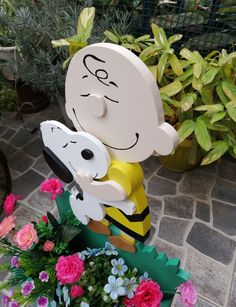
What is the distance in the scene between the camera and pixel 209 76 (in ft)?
4.54

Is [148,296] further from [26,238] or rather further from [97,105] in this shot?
[97,105]

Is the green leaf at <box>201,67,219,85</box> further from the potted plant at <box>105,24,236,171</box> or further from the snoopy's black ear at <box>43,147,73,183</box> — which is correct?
the snoopy's black ear at <box>43,147,73,183</box>

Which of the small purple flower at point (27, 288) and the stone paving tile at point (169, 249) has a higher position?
the small purple flower at point (27, 288)

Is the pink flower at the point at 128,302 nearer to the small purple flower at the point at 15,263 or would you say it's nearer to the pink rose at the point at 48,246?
the pink rose at the point at 48,246

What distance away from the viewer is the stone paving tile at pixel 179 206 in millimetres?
1697

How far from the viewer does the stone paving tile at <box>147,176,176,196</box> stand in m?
1.82

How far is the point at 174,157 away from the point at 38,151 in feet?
3.26

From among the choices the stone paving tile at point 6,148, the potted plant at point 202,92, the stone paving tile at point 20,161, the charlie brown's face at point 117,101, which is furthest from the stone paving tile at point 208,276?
the stone paving tile at point 6,148

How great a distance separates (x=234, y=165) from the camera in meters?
2.03

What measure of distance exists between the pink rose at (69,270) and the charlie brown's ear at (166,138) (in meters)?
0.50

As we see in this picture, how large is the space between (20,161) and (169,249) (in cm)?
119

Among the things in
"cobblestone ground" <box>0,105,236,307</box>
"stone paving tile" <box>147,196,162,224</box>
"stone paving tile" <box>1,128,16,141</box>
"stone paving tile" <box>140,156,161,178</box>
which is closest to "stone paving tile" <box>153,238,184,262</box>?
"cobblestone ground" <box>0,105,236,307</box>

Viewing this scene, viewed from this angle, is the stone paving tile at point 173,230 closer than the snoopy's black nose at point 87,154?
No

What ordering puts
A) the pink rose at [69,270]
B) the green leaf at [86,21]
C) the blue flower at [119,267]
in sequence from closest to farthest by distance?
1. the pink rose at [69,270]
2. the blue flower at [119,267]
3. the green leaf at [86,21]
